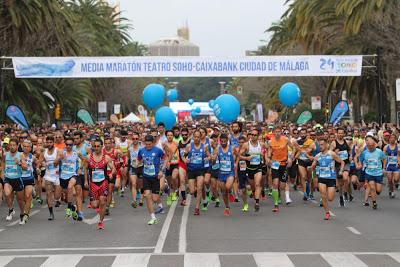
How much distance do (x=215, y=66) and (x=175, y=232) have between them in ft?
70.1

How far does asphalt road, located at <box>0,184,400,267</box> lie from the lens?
1122cm

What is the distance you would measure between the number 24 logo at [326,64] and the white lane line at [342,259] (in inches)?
960

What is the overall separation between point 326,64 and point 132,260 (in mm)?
25509

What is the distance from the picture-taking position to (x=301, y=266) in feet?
34.8

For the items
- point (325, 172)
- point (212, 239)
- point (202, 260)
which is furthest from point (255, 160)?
point (202, 260)

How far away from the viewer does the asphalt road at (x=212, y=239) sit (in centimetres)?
1122

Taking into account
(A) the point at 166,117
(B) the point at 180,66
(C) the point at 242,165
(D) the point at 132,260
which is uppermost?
(B) the point at 180,66

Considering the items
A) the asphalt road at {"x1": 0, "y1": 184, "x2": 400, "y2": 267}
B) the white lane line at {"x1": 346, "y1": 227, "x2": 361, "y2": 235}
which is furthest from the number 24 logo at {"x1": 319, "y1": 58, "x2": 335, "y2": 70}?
the white lane line at {"x1": 346, "y1": 227, "x2": 361, "y2": 235}

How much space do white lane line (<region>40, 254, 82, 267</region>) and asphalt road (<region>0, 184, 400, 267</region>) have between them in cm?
1

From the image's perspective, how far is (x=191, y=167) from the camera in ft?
59.6

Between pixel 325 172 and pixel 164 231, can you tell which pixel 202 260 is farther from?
pixel 325 172

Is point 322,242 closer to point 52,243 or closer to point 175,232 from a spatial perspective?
point 175,232

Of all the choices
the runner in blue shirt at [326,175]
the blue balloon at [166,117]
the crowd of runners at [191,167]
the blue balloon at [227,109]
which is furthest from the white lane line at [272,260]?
the blue balloon at [166,117]

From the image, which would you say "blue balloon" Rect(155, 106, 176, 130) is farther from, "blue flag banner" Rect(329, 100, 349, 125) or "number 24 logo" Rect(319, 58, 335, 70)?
"blue flag banner" Rect(329, 100, 349, 125)
